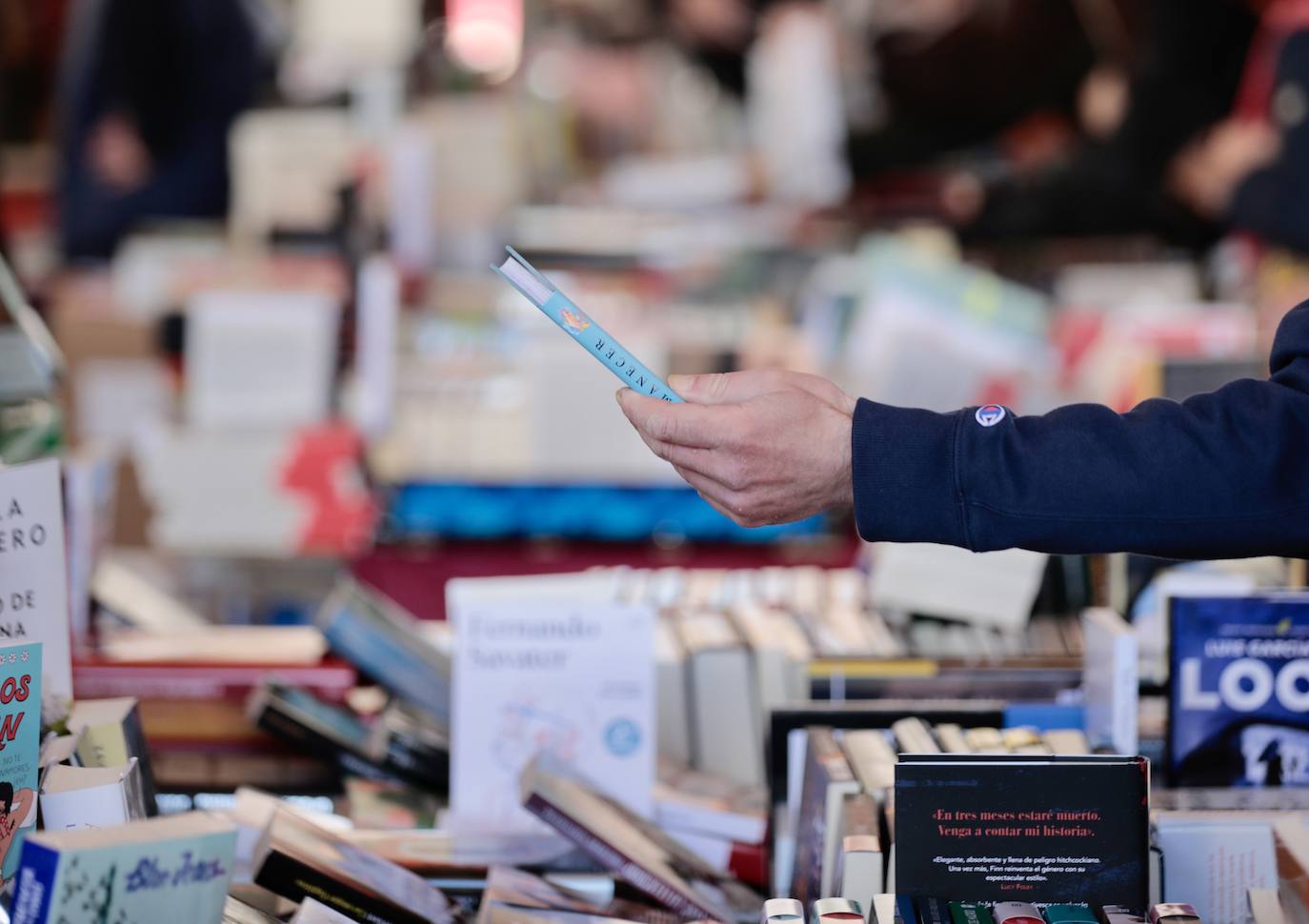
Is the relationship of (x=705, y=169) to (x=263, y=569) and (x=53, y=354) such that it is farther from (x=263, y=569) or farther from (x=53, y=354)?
(x=53, y=354)

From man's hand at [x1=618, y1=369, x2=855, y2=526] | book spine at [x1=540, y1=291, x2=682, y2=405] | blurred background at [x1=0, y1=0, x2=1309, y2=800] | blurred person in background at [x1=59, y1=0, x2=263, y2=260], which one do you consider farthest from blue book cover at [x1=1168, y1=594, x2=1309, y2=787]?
blurred person in background at [x1=59, y1=0, x2=263, y2=260]

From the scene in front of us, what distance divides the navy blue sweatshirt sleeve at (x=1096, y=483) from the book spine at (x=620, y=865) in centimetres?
50

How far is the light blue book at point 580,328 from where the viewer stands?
1506 mm

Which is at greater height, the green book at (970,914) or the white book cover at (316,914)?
the green book at (970,914)

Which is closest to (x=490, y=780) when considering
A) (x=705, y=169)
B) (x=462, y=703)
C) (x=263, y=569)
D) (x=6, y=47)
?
(x=462, y=703)

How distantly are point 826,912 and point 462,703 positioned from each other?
2.44 feet

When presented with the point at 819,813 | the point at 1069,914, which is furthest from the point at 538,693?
the point at 1069,914

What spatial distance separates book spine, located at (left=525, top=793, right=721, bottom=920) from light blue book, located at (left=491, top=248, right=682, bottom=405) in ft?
1.60

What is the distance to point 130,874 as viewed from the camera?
1.20m

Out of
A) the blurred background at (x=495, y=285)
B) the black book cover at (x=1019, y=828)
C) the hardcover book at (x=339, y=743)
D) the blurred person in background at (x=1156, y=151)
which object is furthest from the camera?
the blurred person in background at (x=1156, y=151)

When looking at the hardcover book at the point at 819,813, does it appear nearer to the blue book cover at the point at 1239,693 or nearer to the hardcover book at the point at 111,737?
the blue book cover at the point at 1239,693

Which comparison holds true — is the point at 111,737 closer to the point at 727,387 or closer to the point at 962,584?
the point at 727,387

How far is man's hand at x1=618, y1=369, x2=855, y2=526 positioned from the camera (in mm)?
1508

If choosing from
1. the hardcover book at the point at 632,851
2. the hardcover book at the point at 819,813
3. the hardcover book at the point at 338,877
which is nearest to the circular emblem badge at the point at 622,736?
the hardcover book at the point at 632,851
